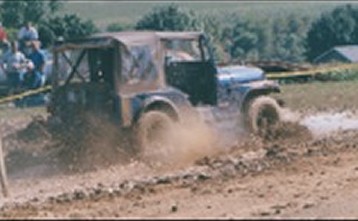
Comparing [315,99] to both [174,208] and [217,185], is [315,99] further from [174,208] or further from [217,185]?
[174,208]

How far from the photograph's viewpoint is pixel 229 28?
5838 centimetres

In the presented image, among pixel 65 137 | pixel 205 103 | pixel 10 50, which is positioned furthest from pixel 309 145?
pixel 10 50

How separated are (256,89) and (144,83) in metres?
2.77

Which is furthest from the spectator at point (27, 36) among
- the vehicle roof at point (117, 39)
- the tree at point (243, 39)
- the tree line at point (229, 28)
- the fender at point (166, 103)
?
the tree at point (243, 39)

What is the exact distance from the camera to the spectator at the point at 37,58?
28078 millimetres

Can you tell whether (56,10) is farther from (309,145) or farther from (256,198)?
(256,198)

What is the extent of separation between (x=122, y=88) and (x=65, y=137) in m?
1.18

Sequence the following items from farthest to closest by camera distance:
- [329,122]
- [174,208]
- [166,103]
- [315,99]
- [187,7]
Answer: [187,7] < [315,99] < [329,122] < [166,103] < [174,208]

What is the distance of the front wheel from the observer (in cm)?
2038

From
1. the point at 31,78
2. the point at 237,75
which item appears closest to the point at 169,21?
the point at 31,78

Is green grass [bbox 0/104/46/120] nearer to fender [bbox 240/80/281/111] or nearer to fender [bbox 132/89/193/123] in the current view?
fender [bbox 240/80/281/111]

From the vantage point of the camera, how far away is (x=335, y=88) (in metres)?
30.4

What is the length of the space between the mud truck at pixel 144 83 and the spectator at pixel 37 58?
8.72m

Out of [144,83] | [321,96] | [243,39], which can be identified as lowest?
[243,39]
